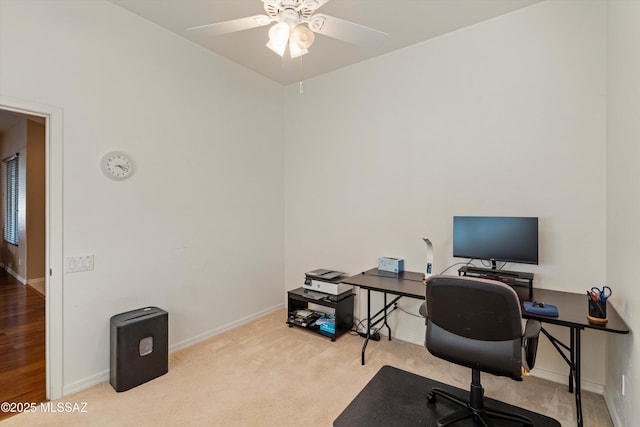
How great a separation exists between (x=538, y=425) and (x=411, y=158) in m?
2.31

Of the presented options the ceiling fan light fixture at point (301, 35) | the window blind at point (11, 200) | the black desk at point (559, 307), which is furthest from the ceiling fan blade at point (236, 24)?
the window blind at point (11, 200)

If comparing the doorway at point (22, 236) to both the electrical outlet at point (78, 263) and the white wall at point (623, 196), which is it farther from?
the white wall at point (623, 196)

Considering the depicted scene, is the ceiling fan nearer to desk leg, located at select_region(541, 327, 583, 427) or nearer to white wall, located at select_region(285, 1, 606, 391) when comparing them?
white wall, located at select_region(285, 1, 606, 391)

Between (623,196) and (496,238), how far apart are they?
2.70ft

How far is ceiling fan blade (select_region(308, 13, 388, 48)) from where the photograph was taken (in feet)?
6.05

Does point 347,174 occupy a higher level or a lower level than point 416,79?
lower

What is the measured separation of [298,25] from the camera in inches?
76.0

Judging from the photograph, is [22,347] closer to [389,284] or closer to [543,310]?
[389,284]

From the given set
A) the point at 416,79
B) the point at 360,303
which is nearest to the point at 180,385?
the point at 360,303

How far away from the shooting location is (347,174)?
141 inches

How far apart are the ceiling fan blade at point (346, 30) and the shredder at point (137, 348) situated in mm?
2533

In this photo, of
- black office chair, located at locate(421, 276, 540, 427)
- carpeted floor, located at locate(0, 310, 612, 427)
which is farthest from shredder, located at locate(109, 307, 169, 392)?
black office chair, located at locate(421, 276, 540, 427)

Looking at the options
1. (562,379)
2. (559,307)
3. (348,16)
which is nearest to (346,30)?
(348,16)

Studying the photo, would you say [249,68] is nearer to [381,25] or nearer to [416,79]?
[381,25]
